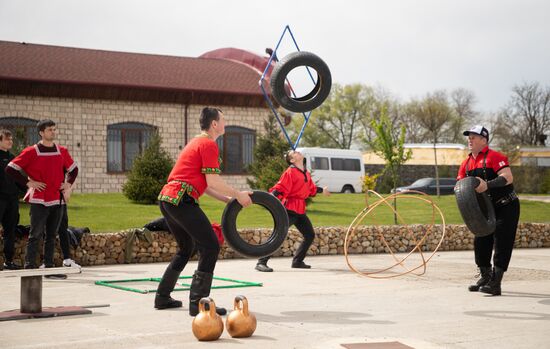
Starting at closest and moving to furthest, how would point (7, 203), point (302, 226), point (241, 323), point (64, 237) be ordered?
point (241, 323), point (7, 203), point (64, 237), point (302, 226)

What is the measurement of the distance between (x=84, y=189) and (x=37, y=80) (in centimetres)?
411

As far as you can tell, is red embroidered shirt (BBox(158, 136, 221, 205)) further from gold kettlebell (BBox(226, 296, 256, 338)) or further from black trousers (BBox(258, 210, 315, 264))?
black trousers (BBox(258, 210, 315, 264))

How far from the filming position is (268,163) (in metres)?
20.4

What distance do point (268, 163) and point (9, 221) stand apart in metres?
10.7

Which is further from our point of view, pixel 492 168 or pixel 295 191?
pixel 295 191

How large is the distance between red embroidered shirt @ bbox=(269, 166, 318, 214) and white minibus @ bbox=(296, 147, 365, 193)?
78.9 feet

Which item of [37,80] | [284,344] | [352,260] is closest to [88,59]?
[37,80]

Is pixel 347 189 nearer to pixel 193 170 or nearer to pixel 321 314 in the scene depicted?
pixel 321 314

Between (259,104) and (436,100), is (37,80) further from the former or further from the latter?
(436,100)

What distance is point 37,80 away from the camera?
26688 mm

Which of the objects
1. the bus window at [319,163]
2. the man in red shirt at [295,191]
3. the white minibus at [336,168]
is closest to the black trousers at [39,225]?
the man in red shirt at [295,191]

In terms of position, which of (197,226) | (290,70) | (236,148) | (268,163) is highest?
(290,70)

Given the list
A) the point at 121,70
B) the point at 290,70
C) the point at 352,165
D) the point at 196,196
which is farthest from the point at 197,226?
the point at 352,165

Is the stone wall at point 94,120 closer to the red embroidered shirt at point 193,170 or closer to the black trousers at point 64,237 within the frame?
the black trousers at point 64,237
